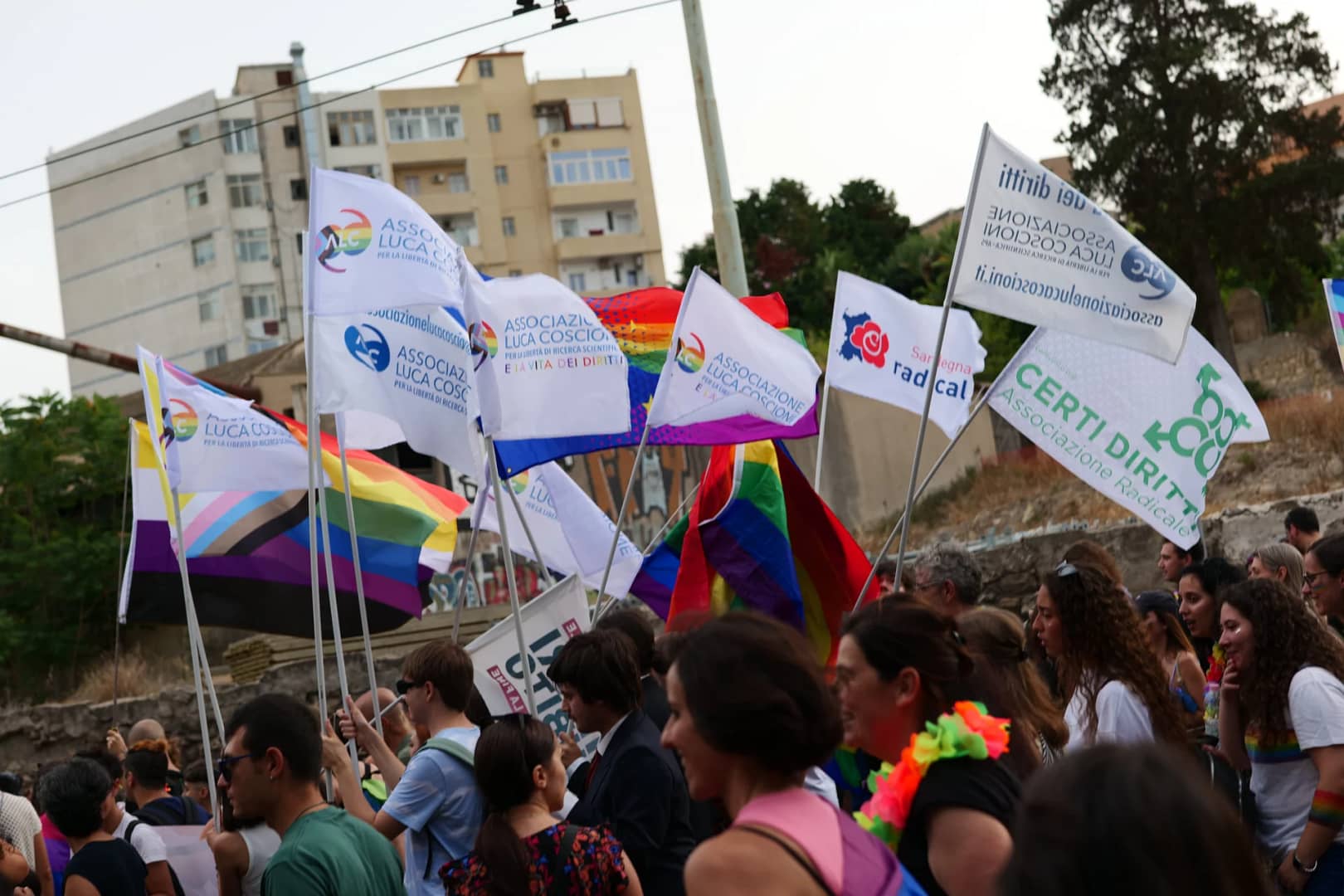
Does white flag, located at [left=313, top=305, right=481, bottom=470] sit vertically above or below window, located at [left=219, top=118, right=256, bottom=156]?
below

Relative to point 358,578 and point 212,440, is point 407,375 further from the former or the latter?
point 212,440

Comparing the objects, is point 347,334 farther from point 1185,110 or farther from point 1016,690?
point 1185,110

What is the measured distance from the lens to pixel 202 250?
196ft

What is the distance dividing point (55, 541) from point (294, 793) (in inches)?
1186

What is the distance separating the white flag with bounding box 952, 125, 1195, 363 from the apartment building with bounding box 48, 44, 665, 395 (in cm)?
5161

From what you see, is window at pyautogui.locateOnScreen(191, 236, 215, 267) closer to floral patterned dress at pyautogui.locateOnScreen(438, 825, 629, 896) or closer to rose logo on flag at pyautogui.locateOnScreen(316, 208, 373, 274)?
rose logo on flag at pyautogui.locateOnScreen(316, 208, 373, 274)

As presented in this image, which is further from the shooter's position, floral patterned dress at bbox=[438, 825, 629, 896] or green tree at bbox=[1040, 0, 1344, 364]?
green tree at bbox=[1040, 0, 1344, 364]

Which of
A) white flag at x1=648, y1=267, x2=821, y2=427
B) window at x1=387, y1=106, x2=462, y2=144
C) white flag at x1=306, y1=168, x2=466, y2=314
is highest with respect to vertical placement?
window at x1=387, y1=106, x2=462, y2=144

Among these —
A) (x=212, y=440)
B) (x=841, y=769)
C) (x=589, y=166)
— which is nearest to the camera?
(x=841, y=769)

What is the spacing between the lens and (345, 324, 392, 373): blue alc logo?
7441 millimetres

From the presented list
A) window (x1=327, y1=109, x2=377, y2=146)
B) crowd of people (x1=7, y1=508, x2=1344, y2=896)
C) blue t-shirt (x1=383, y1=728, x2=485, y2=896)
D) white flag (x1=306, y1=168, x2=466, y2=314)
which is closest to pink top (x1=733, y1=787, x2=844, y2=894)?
crowd of people (x1=7, y1=508, x2=1344, y2=896)

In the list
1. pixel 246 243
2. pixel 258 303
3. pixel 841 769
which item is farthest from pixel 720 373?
pixel 246 243

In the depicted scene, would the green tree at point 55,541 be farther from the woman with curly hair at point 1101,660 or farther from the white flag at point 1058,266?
the woman with curly hair at point 1101,660

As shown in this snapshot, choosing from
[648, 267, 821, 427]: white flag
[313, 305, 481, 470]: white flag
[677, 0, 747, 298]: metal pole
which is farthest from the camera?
[677, 0, 747, 298]: metal pole
